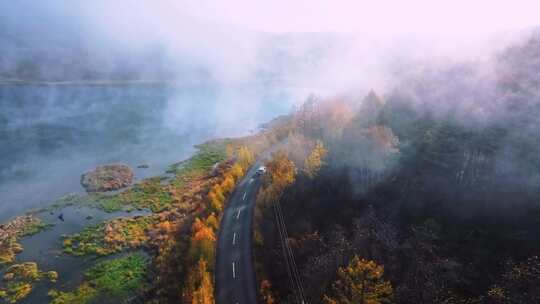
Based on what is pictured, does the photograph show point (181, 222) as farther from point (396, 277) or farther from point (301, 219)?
point (396, 277)

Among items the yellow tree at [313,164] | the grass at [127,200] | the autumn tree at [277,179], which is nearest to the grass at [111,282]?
the grass at [127,200]

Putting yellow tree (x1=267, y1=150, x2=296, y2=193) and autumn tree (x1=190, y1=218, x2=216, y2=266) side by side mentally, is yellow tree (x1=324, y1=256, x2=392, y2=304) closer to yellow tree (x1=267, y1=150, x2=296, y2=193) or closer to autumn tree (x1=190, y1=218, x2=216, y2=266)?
autumn tree (x1=190, y1=218, x2=216, y2=266)

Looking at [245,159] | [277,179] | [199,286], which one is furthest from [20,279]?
[245,159]

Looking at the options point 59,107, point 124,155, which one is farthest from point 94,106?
point 124,155

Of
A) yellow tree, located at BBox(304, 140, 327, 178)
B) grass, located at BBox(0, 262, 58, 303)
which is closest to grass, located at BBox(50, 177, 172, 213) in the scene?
grass, located at BBox(0, 262, 58, 303)

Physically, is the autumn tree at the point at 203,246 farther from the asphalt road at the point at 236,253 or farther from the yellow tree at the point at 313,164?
the yellow tree at the point at 313,164

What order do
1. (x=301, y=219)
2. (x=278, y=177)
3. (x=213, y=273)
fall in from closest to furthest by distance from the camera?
1. (x=213, y=273)
2. (x=301, y=219)
3. (x=278, y=177)

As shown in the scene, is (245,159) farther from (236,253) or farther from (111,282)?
(111,282)
